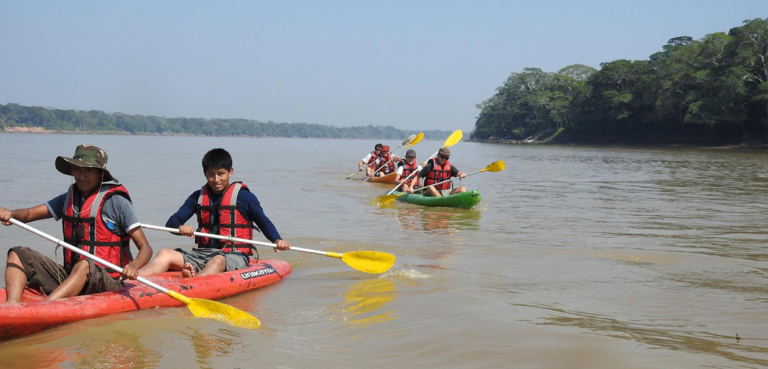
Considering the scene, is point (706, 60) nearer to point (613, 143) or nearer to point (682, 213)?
point (613, 143)

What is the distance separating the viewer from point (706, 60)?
44.3m

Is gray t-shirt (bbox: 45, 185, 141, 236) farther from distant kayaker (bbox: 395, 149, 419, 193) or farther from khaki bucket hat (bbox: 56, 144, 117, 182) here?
distant kayaker (bbox: 395, 149, 419, 193)

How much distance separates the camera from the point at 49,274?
4.17 m

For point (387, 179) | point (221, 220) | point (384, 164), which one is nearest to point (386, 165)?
point (384, 164)

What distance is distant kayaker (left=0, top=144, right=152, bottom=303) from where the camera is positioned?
13.3 feet

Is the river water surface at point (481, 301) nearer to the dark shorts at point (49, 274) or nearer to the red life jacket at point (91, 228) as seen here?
the dark shorts at point (49, 274)

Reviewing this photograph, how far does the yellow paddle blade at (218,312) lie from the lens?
4137 millimetres

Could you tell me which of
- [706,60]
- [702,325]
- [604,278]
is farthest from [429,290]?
[706,60]

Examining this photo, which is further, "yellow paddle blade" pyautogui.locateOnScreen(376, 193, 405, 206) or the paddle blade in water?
"yellow paddle blade" pyautogui.locateOnScreen(376, 193, 405, 206)

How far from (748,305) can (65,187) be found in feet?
43.1

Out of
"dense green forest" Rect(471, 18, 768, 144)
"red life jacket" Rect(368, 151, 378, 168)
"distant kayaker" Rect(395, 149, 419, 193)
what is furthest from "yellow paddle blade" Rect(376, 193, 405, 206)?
"dense green forest" Rect(471, 18, 768, 144)

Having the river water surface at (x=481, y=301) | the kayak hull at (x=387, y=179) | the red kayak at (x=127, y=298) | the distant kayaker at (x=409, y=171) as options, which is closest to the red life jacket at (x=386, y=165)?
the kayak hull at (x=387, y=179)

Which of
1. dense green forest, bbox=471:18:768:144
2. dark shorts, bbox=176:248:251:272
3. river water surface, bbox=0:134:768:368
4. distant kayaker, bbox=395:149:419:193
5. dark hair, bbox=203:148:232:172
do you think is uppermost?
dense green forest, bbox=471:18:768:144

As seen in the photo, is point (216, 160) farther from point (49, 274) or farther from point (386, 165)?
point (386, 165)
